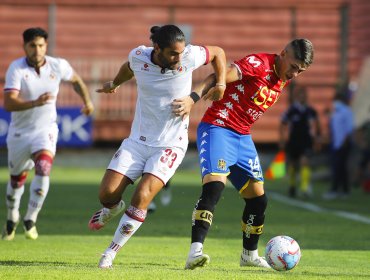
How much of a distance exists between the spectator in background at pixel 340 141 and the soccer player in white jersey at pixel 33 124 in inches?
422

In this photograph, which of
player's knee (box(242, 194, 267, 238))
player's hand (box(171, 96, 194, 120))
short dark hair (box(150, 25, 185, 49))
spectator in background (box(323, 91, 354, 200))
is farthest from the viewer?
spectator in background (box(323, 91, 354, 200))

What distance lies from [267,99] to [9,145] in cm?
406

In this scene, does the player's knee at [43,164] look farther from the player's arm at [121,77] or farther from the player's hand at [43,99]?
the player's arm at [121,77]

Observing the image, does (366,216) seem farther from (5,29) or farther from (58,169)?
(5,29)

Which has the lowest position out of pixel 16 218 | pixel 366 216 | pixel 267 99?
pixel 366 216

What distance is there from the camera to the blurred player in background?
981 cm

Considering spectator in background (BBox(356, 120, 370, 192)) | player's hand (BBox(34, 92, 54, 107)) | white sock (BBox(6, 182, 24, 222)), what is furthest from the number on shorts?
spectator in background (BBox(356, 120, 370, 192))

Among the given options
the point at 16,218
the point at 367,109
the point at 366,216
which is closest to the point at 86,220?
the point at 16,218

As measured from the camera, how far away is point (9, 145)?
13.0 metres

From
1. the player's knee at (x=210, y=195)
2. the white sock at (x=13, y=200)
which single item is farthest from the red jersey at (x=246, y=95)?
the white sock at (x=13, y=200)

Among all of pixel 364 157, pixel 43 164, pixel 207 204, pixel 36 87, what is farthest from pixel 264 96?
pixel 364 157

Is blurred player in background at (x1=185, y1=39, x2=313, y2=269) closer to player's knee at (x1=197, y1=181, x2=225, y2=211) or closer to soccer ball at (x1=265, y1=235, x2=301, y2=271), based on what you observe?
player's knee at (x1=197, y1=181, x2=225, y2=211)

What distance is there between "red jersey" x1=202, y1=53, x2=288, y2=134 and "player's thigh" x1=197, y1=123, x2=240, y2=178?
0.09 meters

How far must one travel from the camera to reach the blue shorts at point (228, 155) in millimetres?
9797
